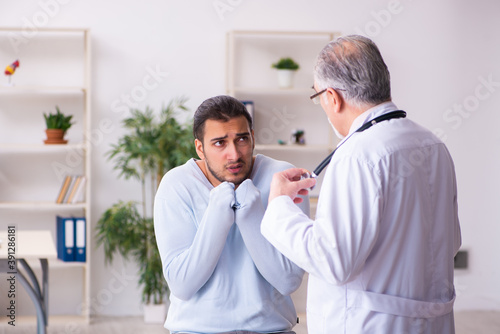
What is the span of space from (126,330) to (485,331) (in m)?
2.57

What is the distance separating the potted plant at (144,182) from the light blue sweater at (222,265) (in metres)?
2.65

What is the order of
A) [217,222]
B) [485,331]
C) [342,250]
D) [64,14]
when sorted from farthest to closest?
[64,14] < [485,331] < [217,222] < [342,250]

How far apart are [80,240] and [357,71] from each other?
3.49 m

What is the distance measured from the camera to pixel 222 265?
65.7 inches

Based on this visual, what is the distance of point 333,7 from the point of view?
194 inches

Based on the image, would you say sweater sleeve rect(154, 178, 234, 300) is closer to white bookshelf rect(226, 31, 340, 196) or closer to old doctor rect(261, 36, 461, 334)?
old doctor rect(261, 36, 461, 334)

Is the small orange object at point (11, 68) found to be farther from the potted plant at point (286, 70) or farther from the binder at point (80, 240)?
the potted plant at point (286, 70)

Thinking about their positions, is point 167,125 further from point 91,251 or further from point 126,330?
point 126,330

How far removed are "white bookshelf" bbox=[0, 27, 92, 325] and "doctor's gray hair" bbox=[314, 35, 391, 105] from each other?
138 inches

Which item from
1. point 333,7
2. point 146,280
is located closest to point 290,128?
point 333,7

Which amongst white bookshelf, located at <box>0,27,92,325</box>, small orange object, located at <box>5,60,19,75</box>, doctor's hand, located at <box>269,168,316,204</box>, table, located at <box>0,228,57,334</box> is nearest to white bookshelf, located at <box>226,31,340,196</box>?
white bookshelf, located at <box>0,27,92,325</box>

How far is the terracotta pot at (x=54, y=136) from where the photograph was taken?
448 cm

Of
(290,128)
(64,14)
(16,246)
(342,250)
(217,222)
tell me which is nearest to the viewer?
(342,250)

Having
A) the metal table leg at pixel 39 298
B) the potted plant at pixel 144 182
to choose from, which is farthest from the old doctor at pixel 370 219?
the potted plant at pixel 144 182
